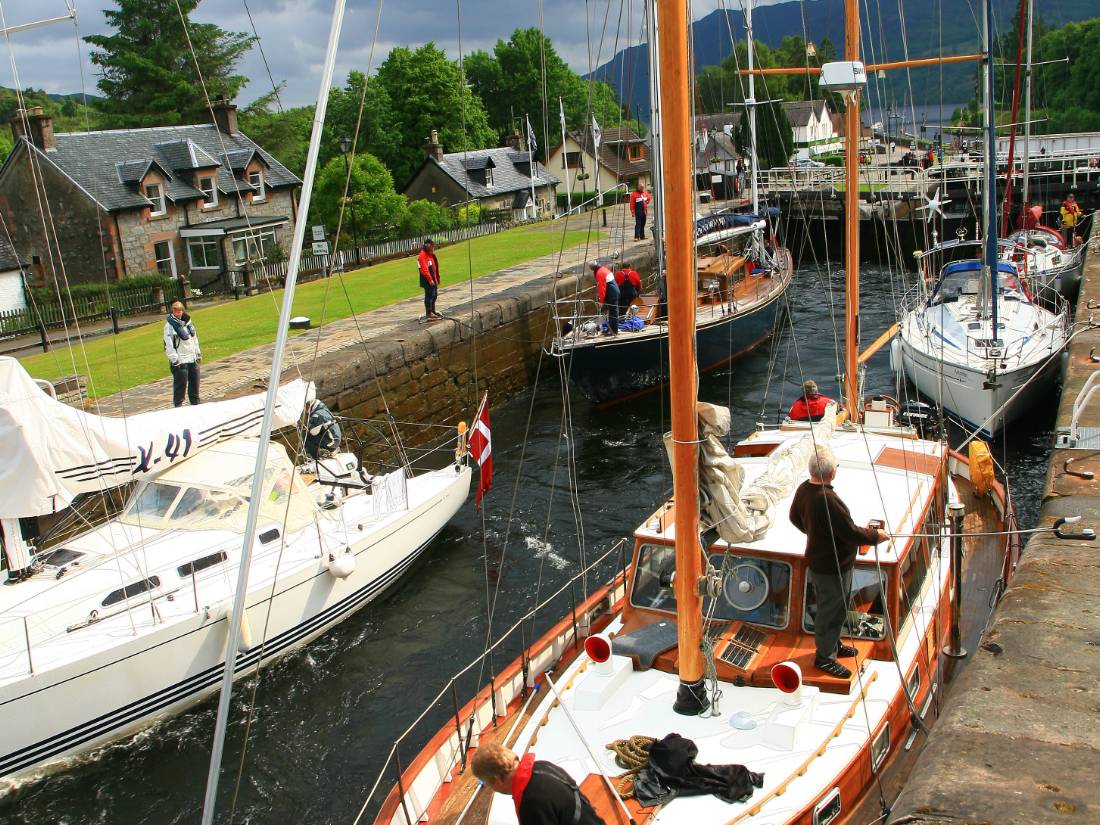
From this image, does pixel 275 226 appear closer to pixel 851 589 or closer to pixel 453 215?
pixel 453 215

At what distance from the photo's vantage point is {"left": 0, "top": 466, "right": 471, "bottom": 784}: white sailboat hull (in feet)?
30.0

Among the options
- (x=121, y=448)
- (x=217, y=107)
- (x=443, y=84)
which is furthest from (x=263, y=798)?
(x=443, y=84)

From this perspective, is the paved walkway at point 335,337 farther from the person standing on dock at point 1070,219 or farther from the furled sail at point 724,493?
the person standing on dock at point 1070,219

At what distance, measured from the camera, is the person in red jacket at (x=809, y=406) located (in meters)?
11.4

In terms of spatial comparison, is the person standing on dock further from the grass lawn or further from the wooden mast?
the wooden mast

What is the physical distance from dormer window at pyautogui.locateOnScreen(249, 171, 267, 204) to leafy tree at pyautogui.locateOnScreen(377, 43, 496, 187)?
732 inches

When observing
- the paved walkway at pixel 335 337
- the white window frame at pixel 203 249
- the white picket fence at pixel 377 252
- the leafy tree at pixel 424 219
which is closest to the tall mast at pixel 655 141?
the paved walkway at pixel 335 337

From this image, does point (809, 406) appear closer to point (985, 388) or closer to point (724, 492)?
point (724, 492)

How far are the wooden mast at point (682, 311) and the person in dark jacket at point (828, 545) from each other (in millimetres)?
950

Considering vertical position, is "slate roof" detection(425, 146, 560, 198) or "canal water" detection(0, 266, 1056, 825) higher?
"slate roof" detection(425, 146, 560, 198)

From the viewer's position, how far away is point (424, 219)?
41.6 m

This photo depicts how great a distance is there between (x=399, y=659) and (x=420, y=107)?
172 feet

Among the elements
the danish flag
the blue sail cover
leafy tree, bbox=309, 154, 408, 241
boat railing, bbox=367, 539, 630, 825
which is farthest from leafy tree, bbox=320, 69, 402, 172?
boat railing, bbox=367, 539, 630, 825

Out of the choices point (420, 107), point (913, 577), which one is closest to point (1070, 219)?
point (913, 577)
